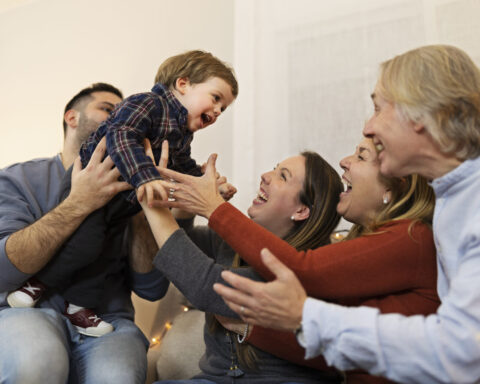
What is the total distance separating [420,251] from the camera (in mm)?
1185

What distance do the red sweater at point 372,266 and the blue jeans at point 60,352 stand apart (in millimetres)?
667

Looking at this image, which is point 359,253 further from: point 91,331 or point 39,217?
point 39,217

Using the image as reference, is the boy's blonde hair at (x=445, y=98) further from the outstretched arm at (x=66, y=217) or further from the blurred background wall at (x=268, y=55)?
the blurred background wall at (x=268, y=55)

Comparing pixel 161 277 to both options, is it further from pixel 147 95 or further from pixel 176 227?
pixel 147 95

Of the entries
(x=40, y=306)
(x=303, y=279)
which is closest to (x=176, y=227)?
(x=303, y=279)

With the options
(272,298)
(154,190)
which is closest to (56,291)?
(154,190)

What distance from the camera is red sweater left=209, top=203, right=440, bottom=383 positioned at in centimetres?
116

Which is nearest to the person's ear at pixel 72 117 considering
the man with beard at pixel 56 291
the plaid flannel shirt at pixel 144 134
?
the man with beard at pixel 56 291

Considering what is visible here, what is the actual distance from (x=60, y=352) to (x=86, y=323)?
0.68 ft

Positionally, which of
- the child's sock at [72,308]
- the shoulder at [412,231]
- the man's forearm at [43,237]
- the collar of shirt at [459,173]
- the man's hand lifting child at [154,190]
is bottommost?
the child's sock at [72,308]

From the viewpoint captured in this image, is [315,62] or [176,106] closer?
[176,106]

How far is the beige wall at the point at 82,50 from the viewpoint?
8.91 feet

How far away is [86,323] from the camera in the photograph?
65.7 inches

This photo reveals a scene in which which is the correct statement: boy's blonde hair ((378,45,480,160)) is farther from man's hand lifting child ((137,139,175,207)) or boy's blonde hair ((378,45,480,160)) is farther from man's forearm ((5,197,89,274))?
man's forearm ((5,197,89,274))
